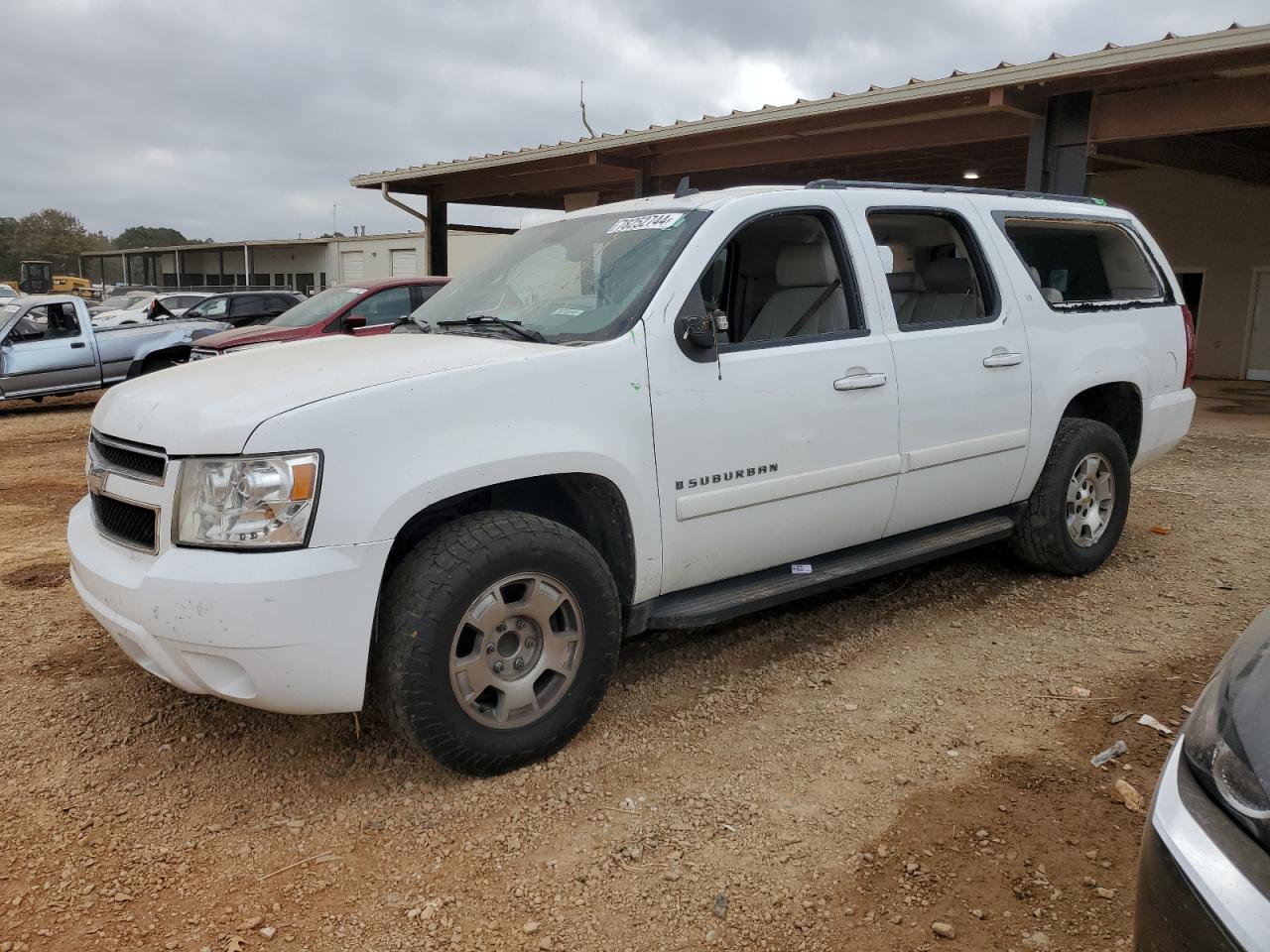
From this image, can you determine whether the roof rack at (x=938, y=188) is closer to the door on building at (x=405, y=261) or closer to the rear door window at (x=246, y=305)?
the rear door window at (x=246, y=305)

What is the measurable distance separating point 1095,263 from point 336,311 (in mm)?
7932

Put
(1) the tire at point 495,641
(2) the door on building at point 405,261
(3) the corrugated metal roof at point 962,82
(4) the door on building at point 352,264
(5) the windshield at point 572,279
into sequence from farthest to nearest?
(4) the door on building at point 352,264, (2) the door on building at point 405,261, (3) the corrugated metal roof at point 962,82, (5) the windshield at point 572,279, (1) the tire at point 495,641

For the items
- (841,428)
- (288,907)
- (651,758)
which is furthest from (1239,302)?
(288,907)

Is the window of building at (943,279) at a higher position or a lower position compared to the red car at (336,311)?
higher

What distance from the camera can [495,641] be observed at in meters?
3.06

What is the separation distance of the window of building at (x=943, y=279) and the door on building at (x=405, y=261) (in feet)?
114

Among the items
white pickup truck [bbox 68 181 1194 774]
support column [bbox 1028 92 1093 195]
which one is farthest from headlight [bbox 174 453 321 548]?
support column [bbox 1028 92 1093 195]

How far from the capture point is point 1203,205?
54.6ft

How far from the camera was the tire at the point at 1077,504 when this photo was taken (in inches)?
189

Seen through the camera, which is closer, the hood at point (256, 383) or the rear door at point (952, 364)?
the hood at point (256, 383)

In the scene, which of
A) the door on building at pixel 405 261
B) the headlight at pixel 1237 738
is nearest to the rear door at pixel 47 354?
the headlight at pixel 1237 738

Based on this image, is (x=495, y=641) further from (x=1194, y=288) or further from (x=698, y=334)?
(x=1194, y=288)

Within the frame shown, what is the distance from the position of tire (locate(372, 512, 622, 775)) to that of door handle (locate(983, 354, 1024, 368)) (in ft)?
6.95

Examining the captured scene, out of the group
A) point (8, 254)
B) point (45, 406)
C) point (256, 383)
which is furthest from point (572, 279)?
point (8, 254)
